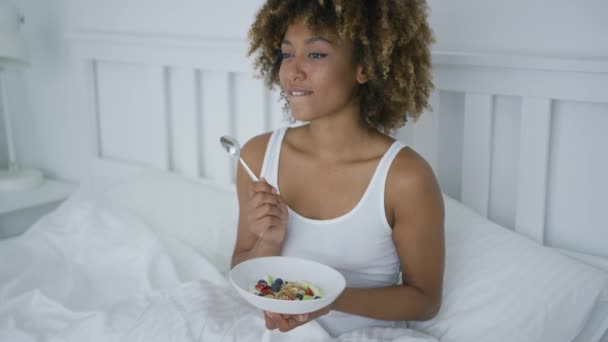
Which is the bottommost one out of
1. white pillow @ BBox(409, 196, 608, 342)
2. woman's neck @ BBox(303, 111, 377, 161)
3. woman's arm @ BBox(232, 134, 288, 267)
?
white pillow @ BBox(409, 196, 608, 342)

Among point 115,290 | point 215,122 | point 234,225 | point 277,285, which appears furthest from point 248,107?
point 277,285

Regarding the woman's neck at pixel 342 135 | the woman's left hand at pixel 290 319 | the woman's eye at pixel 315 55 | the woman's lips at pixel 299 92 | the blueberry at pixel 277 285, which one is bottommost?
the woman's left hand at pixel 290 319

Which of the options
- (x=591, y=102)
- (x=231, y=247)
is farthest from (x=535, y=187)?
(x=231, y=247)

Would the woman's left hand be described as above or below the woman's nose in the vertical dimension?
below

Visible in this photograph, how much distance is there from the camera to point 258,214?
3.39ft

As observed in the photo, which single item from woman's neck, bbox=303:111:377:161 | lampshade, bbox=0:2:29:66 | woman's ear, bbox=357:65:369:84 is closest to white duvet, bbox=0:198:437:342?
woman's neck, bbox=303:111:377:161

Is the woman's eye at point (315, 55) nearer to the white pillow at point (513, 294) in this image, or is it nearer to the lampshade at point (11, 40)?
the white pillow at point (513, 294)

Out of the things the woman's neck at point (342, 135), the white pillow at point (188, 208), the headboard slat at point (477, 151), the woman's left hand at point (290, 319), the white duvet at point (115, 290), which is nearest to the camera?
the woman's left hand at point (290, 319)

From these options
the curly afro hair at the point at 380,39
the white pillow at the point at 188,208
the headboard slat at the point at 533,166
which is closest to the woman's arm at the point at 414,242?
the curly afro hair at the point at 380,39

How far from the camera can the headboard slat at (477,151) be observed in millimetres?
1268

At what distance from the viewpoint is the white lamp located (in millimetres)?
1850

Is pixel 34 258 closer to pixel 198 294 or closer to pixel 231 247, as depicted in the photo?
pixel 231 247

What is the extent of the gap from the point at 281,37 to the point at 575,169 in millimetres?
584

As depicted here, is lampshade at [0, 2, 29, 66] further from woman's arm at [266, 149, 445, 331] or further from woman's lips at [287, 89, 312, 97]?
A: woman's arm at [266, 149, 445, 331]
